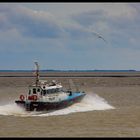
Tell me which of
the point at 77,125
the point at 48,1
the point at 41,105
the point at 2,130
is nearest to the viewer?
the point at 48,1

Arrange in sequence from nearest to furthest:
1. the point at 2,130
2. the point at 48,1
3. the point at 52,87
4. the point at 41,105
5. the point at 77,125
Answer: the point at 48,1
the point at 2,130
the point at 77,125
the point at 41,105
the point at 52,87

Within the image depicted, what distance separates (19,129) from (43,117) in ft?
18.2

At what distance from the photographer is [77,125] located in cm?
1772

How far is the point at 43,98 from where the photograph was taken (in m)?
24.9

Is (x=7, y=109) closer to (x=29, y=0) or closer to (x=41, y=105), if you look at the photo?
(x=41, y=105)

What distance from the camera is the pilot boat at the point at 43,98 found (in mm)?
24391

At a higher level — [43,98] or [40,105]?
[43,98]

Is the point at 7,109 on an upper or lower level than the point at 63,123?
upper

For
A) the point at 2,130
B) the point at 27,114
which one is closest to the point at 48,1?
the point at 2,130

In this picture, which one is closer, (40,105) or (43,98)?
(40,105)

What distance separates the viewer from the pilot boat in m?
24.4

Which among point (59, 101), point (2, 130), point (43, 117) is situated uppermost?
point (59, 101)

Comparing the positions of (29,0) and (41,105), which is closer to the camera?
(29,0)

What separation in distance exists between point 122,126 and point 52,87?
379 inches
